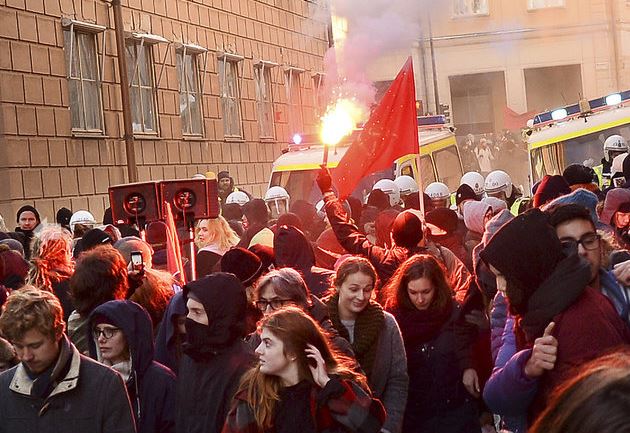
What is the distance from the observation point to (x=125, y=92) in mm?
22141

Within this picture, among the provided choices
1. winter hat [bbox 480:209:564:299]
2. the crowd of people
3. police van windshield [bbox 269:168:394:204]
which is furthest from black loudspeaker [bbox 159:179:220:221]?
police van windshield [bbox 269:168:394:204]

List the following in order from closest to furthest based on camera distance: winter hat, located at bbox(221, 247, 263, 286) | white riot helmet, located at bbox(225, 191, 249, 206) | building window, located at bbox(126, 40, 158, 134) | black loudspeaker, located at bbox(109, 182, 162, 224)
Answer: winter hat, located at bbox(221, 247, 263, 286) < black loudspeaker, located at bbox(109, 182, 162, 224) < white riot helmet, located at bbox(225, 191, 249, 206) < building window, located at bbox(126, 40, 158, 134)

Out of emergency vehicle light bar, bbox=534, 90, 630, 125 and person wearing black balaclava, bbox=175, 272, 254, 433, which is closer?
person wearing black balaclava, bbox=175, 272, 254, 433

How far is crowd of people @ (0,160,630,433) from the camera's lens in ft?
13.9

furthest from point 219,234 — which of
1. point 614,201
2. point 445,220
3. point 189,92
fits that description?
point 189,92

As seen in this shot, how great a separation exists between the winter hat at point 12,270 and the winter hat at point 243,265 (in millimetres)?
2043

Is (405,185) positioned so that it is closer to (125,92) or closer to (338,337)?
(125,92)

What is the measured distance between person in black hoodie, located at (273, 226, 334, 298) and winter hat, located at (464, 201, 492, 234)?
2.29 meters

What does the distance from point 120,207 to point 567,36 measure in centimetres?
4242

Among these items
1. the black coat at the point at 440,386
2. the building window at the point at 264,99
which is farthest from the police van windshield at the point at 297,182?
the black coat at the point at 440,386

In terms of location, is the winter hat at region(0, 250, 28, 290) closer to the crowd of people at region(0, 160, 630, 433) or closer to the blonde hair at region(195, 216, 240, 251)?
the crowd of people at region(0, 160, 630, 433)

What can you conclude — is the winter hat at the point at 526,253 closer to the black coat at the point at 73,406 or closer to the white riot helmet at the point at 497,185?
the black coat at the point at 73,406

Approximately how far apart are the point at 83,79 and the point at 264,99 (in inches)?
373

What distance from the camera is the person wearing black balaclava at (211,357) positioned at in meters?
5.53
